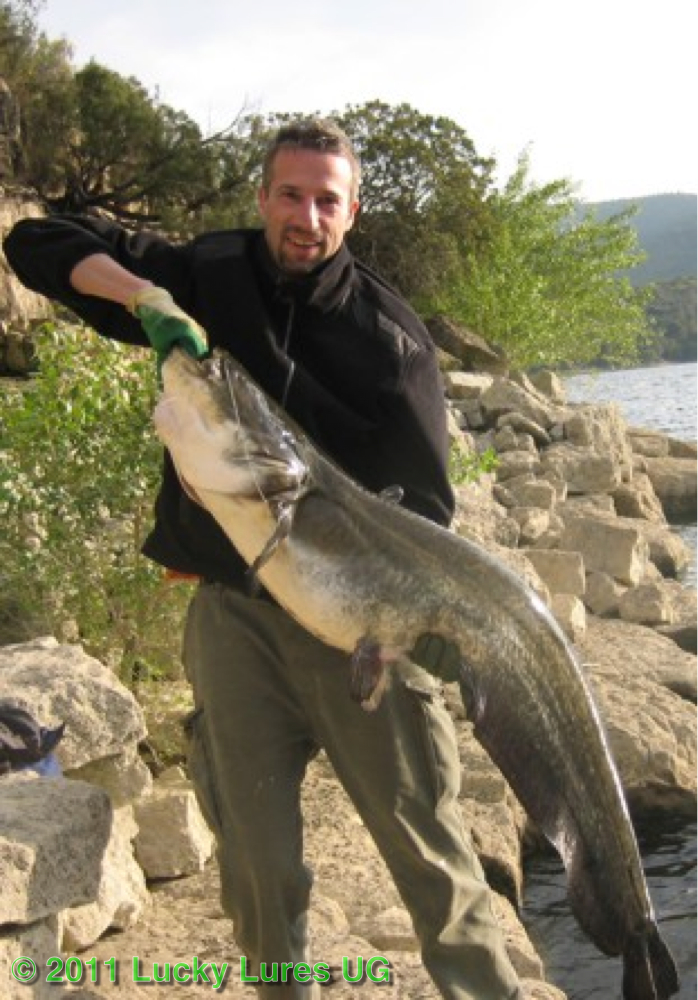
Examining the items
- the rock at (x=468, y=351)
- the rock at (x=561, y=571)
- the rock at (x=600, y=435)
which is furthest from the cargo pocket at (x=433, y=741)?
the rock at (x=468, y=351)

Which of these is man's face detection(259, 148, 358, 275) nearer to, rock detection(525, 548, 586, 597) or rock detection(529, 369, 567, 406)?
rock detection(525, 548, 586, 597)

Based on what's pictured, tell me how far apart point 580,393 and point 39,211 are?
3624cm

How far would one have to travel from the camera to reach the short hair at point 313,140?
3.34m

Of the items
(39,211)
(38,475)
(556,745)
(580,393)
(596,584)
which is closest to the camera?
(556,745)

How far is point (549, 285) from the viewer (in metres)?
38.2

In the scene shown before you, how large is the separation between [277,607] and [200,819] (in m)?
2.07

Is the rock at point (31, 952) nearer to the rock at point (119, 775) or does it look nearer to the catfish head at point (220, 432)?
the rock at point (119, 775)

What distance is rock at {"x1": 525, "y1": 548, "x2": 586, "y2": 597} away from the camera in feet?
35.5

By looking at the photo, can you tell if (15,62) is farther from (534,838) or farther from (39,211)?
(534,838)

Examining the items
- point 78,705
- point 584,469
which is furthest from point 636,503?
point 78,705

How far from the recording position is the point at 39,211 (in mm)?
24703

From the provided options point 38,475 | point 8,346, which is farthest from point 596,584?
point 8,346

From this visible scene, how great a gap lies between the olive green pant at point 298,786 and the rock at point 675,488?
65.2 ft

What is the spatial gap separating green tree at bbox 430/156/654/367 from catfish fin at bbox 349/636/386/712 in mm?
32054
